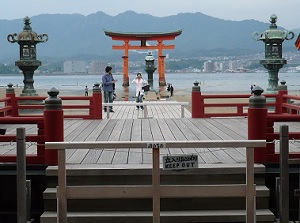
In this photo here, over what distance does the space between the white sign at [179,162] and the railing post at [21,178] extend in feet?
6.77

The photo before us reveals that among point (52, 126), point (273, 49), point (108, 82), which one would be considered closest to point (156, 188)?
point (52, 126)

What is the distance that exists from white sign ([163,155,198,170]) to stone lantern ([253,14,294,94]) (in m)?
16.5

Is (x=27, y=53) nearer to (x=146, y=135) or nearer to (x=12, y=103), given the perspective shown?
(x=12, y=103)

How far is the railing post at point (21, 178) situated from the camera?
7090mm

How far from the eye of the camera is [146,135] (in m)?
10.8

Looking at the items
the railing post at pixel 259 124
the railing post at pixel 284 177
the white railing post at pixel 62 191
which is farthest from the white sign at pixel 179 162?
the railing post at pixel 259 124

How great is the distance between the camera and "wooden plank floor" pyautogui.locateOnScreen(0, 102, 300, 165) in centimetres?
811

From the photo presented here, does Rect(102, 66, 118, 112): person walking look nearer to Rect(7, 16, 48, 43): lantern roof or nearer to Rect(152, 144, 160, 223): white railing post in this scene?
Rect(7, 16, 48, 43): lantern roof

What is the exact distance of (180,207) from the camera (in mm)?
7215

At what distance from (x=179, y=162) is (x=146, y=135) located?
176 inches

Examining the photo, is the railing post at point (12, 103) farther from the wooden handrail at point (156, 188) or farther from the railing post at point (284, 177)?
the railing post at point (284, 177)

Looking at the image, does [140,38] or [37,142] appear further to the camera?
[140,38]

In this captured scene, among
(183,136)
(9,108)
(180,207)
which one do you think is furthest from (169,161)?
(9,108)

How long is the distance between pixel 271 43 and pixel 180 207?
16348mm
